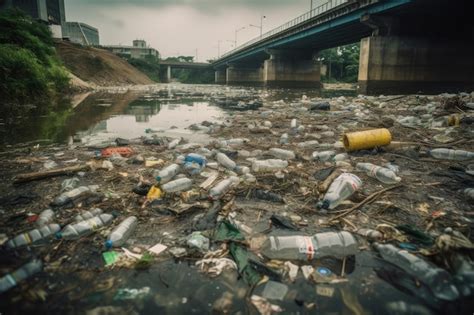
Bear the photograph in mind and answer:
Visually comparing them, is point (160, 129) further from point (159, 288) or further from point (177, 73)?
point (177, 73)

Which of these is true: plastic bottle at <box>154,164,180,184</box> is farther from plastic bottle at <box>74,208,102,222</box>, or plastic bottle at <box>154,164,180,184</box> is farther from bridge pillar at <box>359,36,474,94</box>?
bridge pillar at <box>359,36,474,94</box>

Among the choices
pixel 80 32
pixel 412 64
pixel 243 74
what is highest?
pixel 80 32

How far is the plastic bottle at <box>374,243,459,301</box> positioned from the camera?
53.7 inches

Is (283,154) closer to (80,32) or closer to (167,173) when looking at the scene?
(167,173)

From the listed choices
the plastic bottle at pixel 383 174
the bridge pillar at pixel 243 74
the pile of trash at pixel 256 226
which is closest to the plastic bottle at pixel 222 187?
the pile of trash at pixel 256 226

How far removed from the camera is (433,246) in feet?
5.54

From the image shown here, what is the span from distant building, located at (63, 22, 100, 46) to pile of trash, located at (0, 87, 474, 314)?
3225 inches

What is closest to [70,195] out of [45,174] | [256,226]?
[45,174]

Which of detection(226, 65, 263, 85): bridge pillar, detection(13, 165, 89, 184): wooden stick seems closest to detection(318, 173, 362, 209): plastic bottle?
detection(13, 165, 89, 184): wooden stick

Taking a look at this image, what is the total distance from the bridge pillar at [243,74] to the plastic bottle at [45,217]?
58017 millimetres

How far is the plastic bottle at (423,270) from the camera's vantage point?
1.37 metres

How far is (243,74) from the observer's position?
59531 millimetres

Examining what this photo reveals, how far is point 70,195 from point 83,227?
1.96ft

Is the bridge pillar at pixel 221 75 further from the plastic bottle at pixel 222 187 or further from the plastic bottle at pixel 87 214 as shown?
the plastic bottle at pixel 87 214
